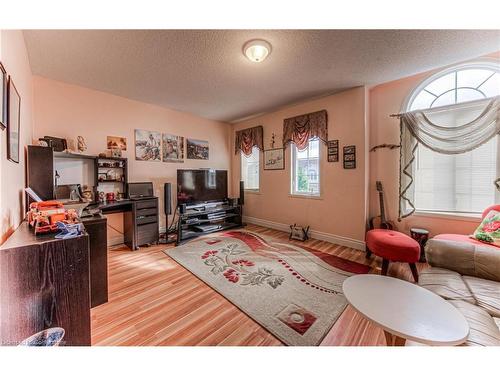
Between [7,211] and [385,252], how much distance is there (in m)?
3.15

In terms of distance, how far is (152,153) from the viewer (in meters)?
3.60

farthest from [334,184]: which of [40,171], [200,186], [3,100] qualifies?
[40,171]

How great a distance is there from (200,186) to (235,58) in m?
2.37

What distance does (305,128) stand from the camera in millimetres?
3490

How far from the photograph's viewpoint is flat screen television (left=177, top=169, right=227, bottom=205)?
11.8ft

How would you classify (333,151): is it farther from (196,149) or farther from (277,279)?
(196,149)

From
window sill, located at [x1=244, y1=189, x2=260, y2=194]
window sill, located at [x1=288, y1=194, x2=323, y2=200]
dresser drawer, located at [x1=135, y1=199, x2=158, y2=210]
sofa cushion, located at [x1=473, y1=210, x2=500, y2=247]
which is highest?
window sill, located at [x1=244, y1=189, x2=260, y2=194]

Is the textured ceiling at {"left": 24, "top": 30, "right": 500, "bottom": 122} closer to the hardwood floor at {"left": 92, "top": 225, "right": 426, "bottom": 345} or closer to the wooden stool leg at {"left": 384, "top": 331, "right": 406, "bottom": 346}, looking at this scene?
the wooden stool leg at {"left": 384, "top": 331, "right": 406, "bottom": 346}

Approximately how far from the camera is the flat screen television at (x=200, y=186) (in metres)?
3.58

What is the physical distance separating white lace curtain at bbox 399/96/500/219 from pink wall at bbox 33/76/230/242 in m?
3.67

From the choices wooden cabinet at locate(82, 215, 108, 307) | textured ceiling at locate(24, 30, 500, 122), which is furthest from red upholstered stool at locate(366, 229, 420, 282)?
wooden cabinet at locate(82, 215, 108, 307)

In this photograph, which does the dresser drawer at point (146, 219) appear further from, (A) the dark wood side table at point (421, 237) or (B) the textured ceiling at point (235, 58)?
(A) the dark wood side table at point (421, 237)
